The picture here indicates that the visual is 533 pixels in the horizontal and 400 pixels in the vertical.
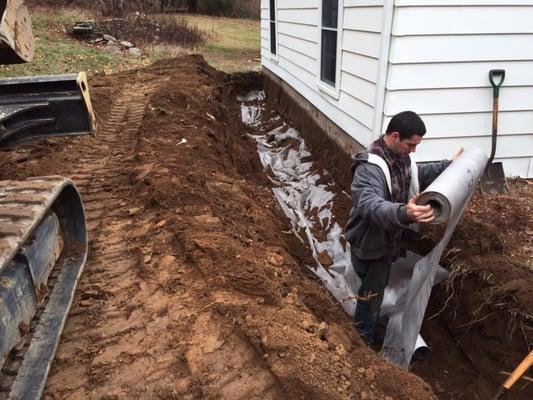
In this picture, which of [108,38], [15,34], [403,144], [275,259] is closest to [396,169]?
[403,144]

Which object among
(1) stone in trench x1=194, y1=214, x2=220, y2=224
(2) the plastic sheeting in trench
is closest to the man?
(2) the plastic sheeting in trench

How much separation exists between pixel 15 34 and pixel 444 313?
13.8 ft

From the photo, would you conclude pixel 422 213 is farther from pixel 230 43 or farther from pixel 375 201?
pixel 230 43

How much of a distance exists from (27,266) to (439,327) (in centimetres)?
372

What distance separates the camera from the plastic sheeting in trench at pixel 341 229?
298 cm

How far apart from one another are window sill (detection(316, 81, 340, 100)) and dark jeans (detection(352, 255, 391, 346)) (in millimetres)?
3291

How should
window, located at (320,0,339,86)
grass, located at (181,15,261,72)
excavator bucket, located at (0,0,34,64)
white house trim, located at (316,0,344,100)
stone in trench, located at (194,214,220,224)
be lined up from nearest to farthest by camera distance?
excavator bucket, located at (0,0,34,64), stone in trench, located at (194,214,220,224), white house trim, located at (316,0,344,100), window, located at (320,0,339,86), grass, located at (181,15,261,72)

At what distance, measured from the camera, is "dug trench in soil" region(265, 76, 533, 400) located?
372 centimetres

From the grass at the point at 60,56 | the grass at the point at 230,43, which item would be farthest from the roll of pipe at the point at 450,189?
the grass at the point at 230,43

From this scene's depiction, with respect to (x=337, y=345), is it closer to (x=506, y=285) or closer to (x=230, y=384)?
(x=230, y=384)

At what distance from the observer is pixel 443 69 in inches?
191

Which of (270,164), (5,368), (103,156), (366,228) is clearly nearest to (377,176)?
(366,228)

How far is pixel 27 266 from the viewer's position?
2498 mm

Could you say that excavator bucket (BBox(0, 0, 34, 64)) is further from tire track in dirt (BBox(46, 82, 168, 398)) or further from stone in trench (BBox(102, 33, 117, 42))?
stone in trench (BBox(102, 33, 117, 42))
